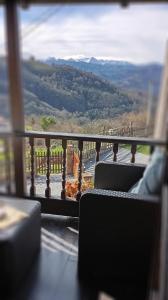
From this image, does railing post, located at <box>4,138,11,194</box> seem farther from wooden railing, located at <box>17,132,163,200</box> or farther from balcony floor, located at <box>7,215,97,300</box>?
balcony floor, located at <box>7,215,97,300</box>

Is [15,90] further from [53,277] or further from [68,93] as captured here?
[53,277]

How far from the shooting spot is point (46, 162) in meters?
2.06

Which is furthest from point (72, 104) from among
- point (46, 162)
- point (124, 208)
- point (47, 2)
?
point (47, 2)

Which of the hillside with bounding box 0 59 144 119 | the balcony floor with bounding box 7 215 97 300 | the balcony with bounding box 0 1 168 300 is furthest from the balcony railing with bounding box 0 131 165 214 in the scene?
the balcony floor with bounding box 7 215 97 300

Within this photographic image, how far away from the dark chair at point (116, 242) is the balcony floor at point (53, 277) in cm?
8

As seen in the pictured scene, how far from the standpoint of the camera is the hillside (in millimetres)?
1371

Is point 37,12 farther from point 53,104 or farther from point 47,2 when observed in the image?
point 53,104

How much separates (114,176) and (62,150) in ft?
1.49

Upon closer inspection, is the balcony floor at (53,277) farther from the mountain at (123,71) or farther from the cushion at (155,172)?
the mountain at (123,71)

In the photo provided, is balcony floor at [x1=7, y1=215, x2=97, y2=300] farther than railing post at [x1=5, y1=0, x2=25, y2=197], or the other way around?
balcony floor at [x1=7, y1=215, x2=97, y2=300]

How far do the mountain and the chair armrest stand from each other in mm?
728

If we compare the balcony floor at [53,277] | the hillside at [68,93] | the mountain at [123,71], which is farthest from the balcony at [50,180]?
the mountain at [123,71]

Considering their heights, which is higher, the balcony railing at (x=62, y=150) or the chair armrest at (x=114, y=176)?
the balcony railing at (x=62, y=150)

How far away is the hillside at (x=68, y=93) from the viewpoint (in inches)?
54.0
